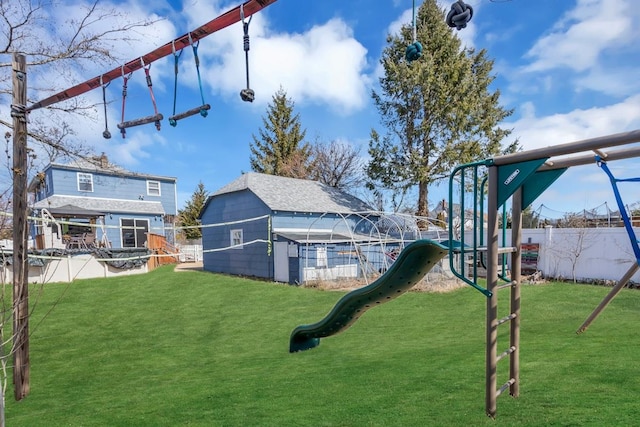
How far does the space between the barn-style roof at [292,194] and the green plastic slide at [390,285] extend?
33.7 ft

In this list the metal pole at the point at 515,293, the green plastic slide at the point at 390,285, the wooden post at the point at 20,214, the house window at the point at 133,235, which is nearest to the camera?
the metal pole at the point at 515,293

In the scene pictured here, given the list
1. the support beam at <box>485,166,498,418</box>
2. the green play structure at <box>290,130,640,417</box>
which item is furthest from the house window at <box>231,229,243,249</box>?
the support beam at <box>485,166,498,418</box>

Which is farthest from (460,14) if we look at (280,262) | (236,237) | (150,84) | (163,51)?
(236,237)

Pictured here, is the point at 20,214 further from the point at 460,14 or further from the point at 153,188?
the point at 153,188

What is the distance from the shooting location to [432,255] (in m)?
3.62

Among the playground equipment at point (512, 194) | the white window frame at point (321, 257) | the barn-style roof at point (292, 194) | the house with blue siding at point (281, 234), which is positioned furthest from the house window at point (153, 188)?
the playground equipment at point (512, 194)

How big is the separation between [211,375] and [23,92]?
15.8 ft

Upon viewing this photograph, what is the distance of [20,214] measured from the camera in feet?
15.8

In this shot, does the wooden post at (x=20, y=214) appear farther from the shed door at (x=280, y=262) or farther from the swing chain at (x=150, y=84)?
the shed door at (x=280, y=262)

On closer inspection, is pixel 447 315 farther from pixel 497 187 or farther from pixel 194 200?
pixel 194 200

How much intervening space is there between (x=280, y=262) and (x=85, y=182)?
1467 centimetres

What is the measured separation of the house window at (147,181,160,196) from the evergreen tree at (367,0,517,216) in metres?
14.4

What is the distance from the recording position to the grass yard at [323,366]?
3480mm

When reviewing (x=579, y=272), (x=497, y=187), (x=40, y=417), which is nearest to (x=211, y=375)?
(x=40, y=417)
